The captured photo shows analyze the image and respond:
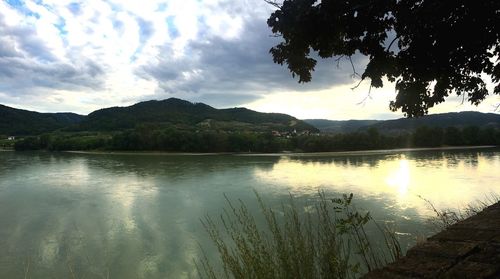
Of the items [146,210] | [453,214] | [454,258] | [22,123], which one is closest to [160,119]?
[22,123]

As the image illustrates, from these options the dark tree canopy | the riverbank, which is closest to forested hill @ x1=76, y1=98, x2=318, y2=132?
the dark tree canopy

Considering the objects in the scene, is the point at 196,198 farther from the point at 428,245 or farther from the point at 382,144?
the point at 382,144

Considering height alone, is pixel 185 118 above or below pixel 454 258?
above

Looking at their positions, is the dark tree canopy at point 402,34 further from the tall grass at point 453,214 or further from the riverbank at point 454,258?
the riverbank at point 454,258

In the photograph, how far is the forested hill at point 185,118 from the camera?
135 meters

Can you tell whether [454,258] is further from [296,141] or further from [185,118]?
[185,118]

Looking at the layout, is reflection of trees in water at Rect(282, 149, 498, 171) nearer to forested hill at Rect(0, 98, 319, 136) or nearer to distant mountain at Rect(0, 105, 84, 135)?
forested hill at Rect(0, 98, 319, 136)

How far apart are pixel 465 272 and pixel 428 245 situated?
417 mm

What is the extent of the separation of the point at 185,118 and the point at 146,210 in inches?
5058

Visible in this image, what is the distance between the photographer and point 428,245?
2.15 metres

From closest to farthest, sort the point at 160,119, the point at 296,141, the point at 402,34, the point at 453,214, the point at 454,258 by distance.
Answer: the point at 454,258
the point at 402,34
the point at 453,214
the point at 296,141
the point at 160,119

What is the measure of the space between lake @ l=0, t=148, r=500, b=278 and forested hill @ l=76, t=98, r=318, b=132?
313ft

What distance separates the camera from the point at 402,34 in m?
5.19

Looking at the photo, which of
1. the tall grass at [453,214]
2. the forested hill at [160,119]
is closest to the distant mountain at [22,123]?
the forested hill at [160,119]
